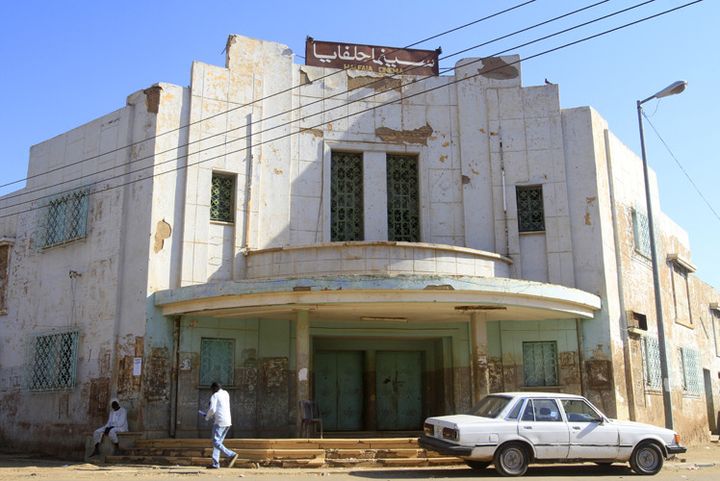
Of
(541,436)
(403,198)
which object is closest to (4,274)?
(403,198)

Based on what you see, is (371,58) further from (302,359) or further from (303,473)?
(303,473)

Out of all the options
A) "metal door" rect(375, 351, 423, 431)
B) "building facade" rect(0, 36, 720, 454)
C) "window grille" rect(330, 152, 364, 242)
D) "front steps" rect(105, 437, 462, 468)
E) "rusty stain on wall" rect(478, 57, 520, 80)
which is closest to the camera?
"front steps" rect(105, 437, 462, 468)

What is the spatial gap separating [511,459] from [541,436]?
58 centimetres

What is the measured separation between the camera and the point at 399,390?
1897cm

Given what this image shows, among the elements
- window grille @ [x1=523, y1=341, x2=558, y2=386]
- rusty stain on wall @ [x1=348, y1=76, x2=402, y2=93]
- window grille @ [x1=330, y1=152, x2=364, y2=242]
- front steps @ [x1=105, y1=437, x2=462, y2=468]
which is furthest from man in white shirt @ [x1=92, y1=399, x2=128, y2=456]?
rusty stain on wall @ [x1=348, y1=76, x2=402, y2=93]

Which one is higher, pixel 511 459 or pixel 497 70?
pixel 497 70

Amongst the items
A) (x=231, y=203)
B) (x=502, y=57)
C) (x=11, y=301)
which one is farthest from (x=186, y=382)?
(x=502, y=57)

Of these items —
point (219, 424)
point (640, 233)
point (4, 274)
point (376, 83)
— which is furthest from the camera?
point (4, 274)

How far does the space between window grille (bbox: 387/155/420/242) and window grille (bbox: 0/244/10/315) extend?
10268 mm

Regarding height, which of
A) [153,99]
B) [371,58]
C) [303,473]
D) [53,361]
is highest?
[371,58]

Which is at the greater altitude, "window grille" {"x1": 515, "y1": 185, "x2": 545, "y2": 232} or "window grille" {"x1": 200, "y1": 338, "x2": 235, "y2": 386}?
"window grille" {"x1": 515, "y1": 185, "x2": 545, "y2": 232}

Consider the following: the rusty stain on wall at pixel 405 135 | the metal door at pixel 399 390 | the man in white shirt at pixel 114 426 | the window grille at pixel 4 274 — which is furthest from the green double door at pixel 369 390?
the window grille at pixel 4 274

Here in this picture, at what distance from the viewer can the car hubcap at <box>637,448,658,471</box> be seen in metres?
11.9

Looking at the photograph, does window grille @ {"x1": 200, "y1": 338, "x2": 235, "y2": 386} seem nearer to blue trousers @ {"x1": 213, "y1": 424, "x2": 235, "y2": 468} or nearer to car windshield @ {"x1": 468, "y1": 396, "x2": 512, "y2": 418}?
blue trousers @ {"x1": 213, "y1": 424, "x2": 235, "y2": 468}
